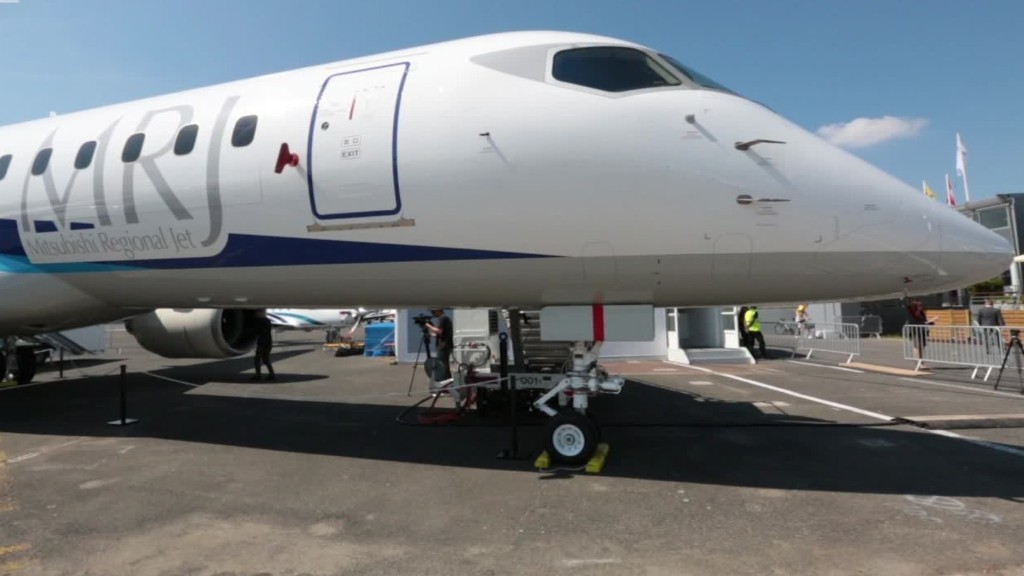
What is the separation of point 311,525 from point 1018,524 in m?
4.98

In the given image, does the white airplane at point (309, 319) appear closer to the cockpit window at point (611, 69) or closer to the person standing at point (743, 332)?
the person standing at point (743, 332)

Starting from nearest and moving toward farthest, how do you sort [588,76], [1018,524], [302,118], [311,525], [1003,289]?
[1018,524], [311,525], [588,76], [302,118], [1003,289]

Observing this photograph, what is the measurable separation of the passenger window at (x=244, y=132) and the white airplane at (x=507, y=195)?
0.02 meters

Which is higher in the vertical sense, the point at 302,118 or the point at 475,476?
the point at 302,118

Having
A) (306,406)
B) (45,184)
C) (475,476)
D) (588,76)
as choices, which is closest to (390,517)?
(475,476)

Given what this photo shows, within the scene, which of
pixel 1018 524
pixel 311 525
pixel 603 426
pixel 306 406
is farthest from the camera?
pixel 306 406

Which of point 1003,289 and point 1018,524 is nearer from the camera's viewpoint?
point 1018,524

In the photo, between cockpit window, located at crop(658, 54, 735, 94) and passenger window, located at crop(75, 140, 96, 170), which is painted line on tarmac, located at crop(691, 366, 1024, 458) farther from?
passenger window, located at crop(75, 140, 96, 170)

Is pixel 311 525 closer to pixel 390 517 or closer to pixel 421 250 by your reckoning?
pixel 390 517

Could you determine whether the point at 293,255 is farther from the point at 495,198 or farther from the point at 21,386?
the point at 21,386

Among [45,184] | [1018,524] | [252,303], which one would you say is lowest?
[1018,524]

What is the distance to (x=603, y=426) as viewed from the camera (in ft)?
24.5

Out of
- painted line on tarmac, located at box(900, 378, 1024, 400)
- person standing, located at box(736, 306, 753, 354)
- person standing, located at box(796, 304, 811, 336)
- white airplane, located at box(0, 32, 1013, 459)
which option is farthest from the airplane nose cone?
person standing, located at box(796, 304, 811, 336)

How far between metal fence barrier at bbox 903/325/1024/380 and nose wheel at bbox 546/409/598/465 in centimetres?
1023
